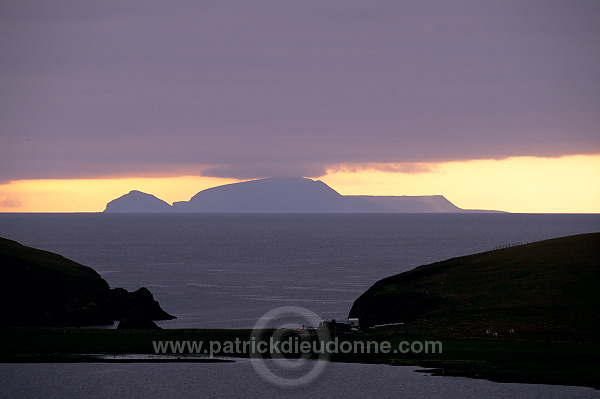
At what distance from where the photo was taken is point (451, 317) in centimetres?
9244

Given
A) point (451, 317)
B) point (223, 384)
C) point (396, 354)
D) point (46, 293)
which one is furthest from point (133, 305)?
point (396, 354)

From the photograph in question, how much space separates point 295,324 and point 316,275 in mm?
75235

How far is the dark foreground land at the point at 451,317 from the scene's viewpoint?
76062mm

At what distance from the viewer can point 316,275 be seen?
183875 mm

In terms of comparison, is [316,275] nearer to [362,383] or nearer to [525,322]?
[525,322]

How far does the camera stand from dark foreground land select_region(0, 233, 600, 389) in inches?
2995

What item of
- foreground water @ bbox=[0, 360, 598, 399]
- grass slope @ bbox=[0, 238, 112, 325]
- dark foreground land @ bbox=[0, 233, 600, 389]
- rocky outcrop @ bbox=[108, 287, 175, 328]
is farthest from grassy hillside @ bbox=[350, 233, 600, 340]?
grass slope @ bbox=[0, 238, 112, 325]

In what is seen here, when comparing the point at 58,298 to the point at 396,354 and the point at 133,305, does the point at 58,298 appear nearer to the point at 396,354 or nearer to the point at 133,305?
the point at 133,305

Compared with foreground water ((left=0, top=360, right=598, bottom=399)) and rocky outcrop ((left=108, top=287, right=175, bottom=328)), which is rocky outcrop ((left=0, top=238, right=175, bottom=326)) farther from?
foreground water ((left=0, top=360, right=598, bottom=399))

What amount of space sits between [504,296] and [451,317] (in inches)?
397

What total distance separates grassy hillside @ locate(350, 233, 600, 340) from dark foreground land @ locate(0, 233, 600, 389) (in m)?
0.12

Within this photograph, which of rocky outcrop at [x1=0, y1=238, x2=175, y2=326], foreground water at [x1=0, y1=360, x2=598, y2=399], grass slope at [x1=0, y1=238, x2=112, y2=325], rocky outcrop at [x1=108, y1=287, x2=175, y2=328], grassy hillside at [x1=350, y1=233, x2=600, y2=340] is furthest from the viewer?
rocky outcrop at [x1=108, y1=287, x2=175, y2=328]

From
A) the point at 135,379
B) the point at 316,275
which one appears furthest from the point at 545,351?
the point at 316,275

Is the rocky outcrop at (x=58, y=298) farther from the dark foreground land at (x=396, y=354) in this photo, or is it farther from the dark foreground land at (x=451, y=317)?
the dark foreground land at (x=396, y=354)
